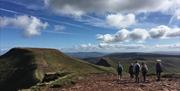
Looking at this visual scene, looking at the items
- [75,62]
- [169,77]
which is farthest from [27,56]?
[169,77]

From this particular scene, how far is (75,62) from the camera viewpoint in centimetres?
17850

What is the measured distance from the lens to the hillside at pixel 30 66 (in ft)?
459

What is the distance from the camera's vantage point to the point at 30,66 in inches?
6137

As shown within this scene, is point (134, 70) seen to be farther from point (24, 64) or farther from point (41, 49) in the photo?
point (41, 49)

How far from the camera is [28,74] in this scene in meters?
144

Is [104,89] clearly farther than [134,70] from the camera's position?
No

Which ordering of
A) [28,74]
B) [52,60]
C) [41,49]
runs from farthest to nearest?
[41,49], [52,60], [28,74]

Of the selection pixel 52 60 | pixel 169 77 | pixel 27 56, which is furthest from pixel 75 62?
pixel 169 77

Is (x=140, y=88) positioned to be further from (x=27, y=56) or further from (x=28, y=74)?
(x=27, y=56)

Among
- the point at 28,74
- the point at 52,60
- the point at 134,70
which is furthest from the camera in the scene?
the point at 52,60

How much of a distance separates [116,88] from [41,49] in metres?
155

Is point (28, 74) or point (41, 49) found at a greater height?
point (41, 49)

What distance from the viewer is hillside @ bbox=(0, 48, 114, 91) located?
139875 millimetres

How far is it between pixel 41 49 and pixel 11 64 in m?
29.5
